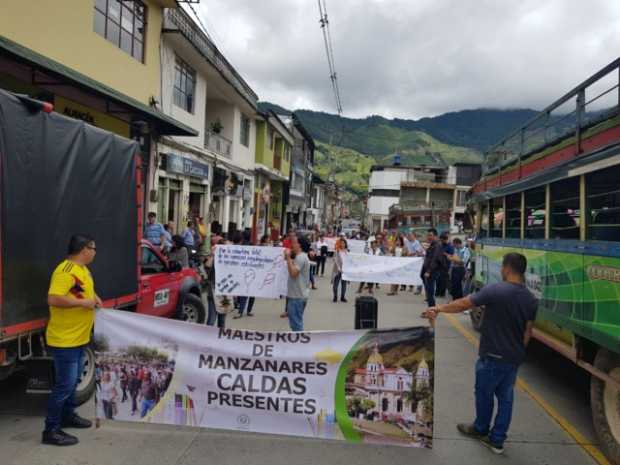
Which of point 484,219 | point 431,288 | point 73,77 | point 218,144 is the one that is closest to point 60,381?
point 73,77

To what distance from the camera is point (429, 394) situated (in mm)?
4285

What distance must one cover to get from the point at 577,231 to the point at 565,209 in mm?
512

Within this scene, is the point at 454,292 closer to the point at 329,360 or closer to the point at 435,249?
the point at 435,249

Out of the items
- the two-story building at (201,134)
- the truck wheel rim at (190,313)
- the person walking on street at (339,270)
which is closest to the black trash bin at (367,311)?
the truck wheel rim at (190,313)

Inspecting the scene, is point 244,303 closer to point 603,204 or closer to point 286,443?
point 286,443

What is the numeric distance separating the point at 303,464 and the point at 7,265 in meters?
2.86

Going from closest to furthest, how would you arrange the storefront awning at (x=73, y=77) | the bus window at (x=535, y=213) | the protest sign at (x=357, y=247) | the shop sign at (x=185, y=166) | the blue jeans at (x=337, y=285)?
the bus window at (x=535, y=213), the storefront awning at (x=73, y=77), the blue jeans at (x=337, y=285), the shop sign at (x=185, y=166), the protest sign at (x=357, y=247)

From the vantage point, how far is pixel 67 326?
13.7 feet

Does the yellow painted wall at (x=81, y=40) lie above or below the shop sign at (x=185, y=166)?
above

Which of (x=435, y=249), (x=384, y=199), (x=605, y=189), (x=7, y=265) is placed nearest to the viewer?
(x=7, y=265)

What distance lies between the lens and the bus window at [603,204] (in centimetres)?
464

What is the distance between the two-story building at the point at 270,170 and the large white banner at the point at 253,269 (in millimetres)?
14999

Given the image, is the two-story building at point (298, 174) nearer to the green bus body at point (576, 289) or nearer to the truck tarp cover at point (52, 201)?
the green bus body at point (576, 289)

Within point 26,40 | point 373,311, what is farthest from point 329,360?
point 26,40
